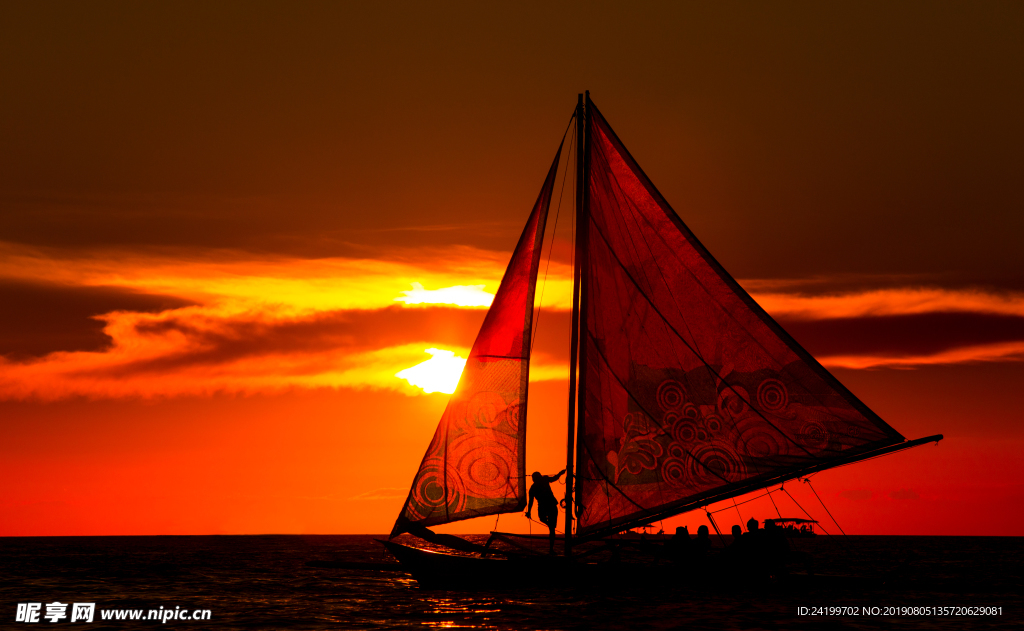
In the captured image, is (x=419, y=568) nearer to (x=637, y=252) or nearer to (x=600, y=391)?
(x=600, y=391)

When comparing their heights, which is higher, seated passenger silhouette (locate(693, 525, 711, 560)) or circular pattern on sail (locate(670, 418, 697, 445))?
circular pattern on sail (locate(670, 418, 697, 445))

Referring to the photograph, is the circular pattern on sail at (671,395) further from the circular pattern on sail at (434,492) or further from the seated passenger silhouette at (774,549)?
the circular pattern on sail at (434,492)

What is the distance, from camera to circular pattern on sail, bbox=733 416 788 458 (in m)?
21.9

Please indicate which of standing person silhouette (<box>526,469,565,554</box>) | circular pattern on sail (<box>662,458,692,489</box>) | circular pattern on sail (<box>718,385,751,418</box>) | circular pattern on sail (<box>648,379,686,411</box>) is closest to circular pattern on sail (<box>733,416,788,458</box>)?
circular pattern on sail (<box>718,385,751,418</box>)

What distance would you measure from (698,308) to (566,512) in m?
6.43

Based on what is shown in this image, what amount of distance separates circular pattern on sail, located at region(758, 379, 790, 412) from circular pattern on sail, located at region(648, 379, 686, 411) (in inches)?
78.2

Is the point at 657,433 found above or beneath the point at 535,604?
above

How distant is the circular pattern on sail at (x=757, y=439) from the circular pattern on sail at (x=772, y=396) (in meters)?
0.39

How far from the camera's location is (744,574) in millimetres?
24391

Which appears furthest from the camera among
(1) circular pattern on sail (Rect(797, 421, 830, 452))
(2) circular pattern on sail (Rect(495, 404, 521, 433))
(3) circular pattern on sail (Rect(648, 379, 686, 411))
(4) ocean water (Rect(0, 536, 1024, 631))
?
(4) ocean water (Rect(0, 536, 1024, 631))

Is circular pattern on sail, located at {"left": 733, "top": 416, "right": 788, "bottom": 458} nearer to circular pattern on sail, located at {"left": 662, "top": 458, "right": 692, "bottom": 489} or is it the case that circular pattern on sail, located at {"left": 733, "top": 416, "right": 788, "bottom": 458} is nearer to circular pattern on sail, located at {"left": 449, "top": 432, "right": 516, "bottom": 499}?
circular pattern on sail, located at {"left": 662, "top": 458, "right": 692, "bottom": 489}

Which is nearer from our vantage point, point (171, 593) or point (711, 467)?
point (711, 467)

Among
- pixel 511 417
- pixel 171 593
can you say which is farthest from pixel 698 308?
pixel 171 593

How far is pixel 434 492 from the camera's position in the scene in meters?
22.4
